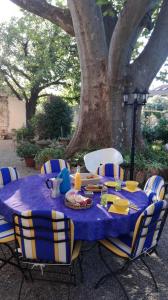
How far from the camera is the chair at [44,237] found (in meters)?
1.89

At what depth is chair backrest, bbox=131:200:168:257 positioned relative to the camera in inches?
79.0

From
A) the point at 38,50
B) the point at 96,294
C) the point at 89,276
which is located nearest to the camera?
the point at 96,294

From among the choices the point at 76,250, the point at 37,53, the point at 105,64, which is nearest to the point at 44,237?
the point at 76,250

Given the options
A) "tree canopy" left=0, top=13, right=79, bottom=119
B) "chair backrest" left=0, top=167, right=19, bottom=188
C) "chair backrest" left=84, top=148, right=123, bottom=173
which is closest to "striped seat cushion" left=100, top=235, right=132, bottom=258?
"chair backrest" left=0, top=167, right=19, bottom=188

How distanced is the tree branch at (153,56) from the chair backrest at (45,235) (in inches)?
182

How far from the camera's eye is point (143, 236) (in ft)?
6.81

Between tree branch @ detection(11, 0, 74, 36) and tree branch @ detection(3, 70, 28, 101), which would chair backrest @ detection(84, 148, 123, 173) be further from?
tree branch @ detection(3, 70, 28, 101)

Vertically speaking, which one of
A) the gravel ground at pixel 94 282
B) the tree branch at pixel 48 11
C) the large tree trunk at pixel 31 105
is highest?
the tree branch at pixel 48 11

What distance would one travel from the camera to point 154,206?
6.60ft

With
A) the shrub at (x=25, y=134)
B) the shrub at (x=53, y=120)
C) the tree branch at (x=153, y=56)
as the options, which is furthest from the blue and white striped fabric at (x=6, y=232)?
the shrub at (x=25, y=134)

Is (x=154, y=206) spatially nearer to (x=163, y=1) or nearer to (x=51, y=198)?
(x=51, y=198)

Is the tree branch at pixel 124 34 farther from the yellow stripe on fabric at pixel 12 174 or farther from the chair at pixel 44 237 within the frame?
the chair at pixel 44 237

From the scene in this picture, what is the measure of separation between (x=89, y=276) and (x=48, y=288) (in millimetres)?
412

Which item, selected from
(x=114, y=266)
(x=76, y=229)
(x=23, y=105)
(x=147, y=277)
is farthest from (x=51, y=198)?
(x=23, y=105)
